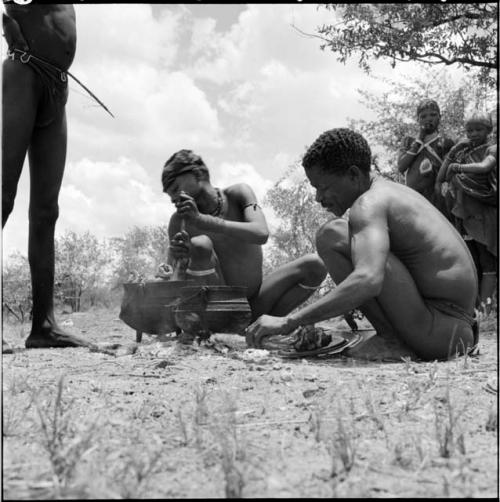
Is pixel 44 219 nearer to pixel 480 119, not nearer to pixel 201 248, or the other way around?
pixel 201 248

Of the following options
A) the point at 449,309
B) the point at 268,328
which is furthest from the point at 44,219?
the point at 449,309

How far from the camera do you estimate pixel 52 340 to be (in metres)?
3.57

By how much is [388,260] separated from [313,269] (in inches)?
53.2

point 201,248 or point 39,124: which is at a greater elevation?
point 39,124

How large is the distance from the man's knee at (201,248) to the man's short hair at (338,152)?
100cm

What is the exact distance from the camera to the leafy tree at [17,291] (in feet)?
35.6

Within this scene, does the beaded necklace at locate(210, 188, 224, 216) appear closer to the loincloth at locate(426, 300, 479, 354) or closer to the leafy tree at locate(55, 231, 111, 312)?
the loincloth at locate(426, 300, 479, 354)

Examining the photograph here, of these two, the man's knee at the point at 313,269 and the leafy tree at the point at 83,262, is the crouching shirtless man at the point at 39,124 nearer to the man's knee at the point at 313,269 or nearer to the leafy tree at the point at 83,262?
the man's knee at the point at 313,269

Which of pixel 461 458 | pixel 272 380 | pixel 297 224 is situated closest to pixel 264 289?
pixel 272 380

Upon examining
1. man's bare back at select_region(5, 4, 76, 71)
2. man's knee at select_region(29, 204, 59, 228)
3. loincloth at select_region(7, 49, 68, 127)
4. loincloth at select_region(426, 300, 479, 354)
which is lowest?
loincloth at select_region(426, 300, 479, 354)

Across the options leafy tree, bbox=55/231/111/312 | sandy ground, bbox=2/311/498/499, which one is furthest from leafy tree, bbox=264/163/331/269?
sandy ground, bbox=2/311/498/499

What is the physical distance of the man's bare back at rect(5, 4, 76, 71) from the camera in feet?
10.6

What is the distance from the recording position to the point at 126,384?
2.30 m

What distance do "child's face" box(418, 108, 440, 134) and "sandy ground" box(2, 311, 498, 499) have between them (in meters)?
3.93
